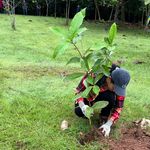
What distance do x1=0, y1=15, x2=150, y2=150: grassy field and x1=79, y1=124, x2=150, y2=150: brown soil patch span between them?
8 centimetres

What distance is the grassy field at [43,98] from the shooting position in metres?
3.62

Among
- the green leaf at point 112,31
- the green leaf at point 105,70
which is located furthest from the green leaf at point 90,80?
the green leaf at point 112,31

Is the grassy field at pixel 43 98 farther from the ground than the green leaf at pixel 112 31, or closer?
closer

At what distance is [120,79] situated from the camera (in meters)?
3.53

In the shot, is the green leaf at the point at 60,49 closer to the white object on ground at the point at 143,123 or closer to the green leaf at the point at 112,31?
the green leaf at the point at 112,31

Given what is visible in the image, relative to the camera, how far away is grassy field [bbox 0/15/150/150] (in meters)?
3.62

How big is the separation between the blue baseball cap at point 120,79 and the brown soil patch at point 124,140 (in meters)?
0.44

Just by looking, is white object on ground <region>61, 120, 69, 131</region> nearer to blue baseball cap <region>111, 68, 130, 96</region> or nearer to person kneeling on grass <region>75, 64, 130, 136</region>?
person kneeling on grass <region>75, 64, 130, 136</region>

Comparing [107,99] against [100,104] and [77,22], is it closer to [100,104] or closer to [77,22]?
[100,104]

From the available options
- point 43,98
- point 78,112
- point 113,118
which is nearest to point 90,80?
point 113,118

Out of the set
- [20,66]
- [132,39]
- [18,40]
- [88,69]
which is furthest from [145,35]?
[88,69]

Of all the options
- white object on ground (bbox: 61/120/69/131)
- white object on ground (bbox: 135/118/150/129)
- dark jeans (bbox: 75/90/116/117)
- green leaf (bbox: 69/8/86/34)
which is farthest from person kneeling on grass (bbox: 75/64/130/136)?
green leaf (bbox: 69/8/86/34)

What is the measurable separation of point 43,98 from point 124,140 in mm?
1338

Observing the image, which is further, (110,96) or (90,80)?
(110,96)
